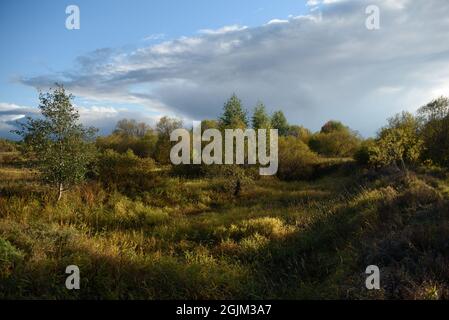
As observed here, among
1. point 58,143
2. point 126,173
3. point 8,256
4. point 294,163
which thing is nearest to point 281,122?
point 294,163

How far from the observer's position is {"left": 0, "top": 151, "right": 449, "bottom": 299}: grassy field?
7.07 metres

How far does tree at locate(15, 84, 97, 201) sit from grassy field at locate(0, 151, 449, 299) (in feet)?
4.31

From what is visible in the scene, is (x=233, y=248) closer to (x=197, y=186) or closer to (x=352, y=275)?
(x=352, y=275)

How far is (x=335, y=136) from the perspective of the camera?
2136 inches

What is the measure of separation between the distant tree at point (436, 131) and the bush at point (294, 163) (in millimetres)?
10138

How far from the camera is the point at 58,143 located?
707 inches

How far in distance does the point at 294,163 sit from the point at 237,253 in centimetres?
2575

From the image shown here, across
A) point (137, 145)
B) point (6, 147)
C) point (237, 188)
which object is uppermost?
point (6, 147)

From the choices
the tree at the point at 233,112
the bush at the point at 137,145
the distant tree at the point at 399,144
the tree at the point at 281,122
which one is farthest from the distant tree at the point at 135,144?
the tree at the point at 281,122

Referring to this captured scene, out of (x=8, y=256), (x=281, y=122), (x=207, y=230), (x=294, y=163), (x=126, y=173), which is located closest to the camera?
(x=8, y=256)

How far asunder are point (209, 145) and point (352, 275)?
897 inches

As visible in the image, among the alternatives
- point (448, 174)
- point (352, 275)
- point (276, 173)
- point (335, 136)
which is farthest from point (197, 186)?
point (335, 136)

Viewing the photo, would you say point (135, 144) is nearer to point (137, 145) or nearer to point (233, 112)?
point (137, 145)
